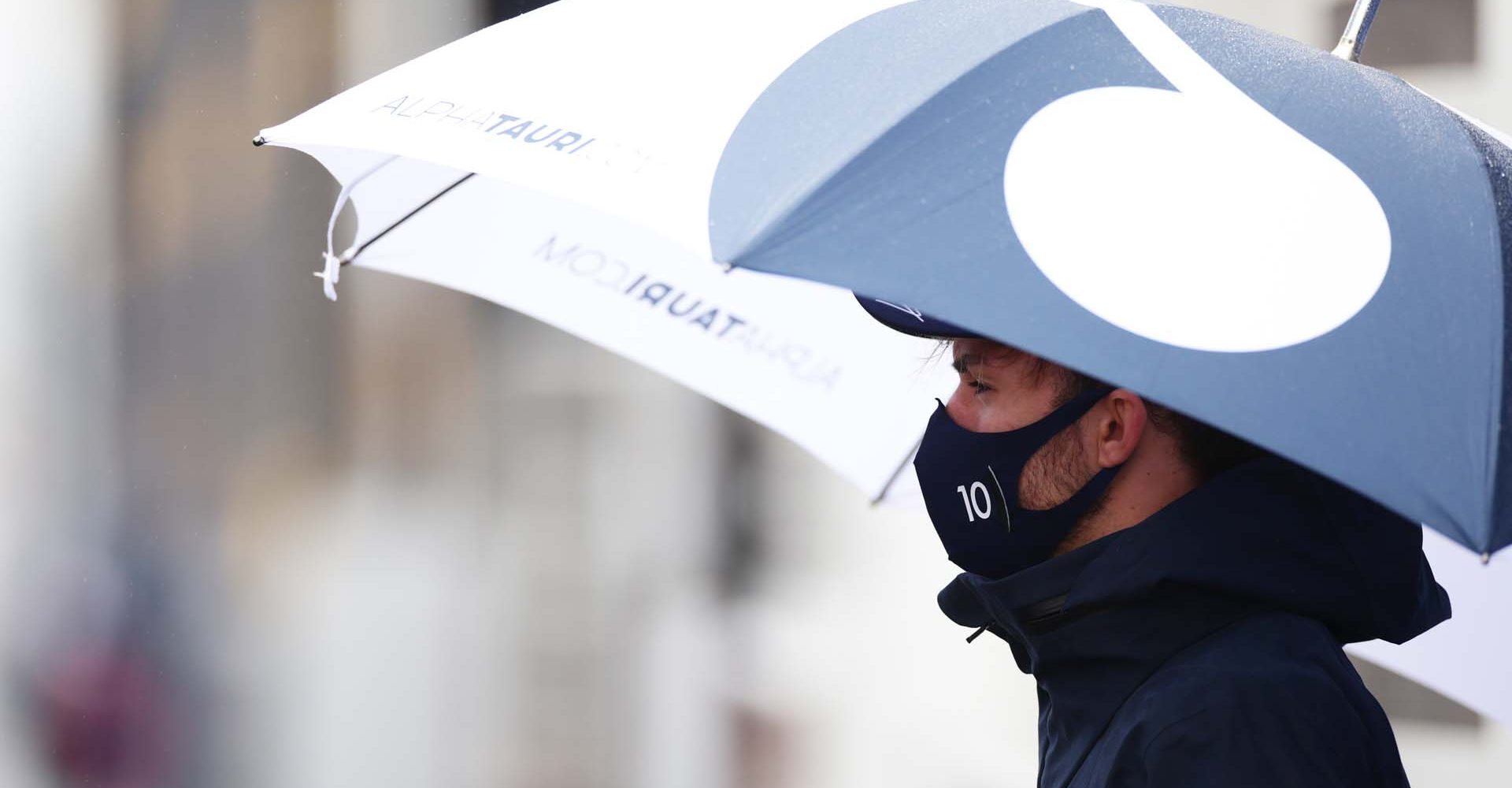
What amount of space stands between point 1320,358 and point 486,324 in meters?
3.83

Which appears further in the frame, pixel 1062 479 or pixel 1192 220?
→ pixel 1062 479

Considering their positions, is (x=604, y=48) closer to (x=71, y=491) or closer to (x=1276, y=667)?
(x=1276, y=667)

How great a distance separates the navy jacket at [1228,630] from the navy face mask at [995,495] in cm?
7

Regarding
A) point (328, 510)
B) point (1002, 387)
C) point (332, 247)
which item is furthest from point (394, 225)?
point (328, 510)

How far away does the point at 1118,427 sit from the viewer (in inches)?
76.2

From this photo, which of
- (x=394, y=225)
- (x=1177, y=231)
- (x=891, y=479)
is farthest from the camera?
(x=891, y=479)

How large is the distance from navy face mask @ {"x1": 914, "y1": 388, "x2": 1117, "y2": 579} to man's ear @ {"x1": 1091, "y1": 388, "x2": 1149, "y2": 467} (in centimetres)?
1

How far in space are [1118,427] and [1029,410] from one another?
11 centimetres

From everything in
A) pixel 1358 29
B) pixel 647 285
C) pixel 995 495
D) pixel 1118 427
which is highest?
pixel 1358 29

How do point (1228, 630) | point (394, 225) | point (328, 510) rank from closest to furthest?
point (1228, 630), point (394, 225), point (328, 510)

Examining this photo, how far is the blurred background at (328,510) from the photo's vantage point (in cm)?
471

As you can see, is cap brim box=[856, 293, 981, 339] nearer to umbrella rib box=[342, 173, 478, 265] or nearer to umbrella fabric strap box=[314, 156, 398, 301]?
umbrella fabric strap box=[314, 156, 398, 301]

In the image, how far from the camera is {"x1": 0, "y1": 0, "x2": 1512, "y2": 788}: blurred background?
4.71 m

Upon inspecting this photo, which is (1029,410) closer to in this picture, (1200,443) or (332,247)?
(1200,443)
